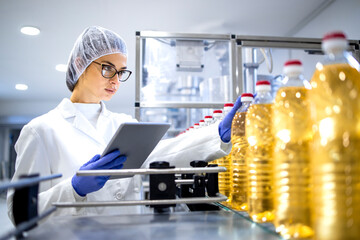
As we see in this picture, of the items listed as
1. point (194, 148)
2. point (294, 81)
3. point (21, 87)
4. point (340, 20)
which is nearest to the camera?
point (294, 81)

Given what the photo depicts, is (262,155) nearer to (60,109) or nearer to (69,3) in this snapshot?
(60,109)

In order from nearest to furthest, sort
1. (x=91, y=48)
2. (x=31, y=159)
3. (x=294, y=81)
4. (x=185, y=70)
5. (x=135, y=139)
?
(x=294, y=81) < (x=135, y=139) < (x=31, y=159) < (x=91, y=48) < (x=185, y=70)

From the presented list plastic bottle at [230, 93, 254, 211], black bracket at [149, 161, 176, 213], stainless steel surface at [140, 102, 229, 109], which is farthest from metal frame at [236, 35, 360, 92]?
black bracket at [149, 161, 176, 213]

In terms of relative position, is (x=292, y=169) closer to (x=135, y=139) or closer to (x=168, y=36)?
(x=135, y=139)

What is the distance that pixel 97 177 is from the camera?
952 millimetres

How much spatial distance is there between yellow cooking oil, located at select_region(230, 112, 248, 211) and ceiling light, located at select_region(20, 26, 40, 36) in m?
3.31

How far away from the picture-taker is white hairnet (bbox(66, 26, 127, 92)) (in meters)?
1.48

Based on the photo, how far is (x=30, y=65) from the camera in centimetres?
469

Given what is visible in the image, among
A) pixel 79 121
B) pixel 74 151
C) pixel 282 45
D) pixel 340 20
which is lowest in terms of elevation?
pixel 74 151

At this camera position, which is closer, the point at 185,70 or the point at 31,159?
the point at 31,159

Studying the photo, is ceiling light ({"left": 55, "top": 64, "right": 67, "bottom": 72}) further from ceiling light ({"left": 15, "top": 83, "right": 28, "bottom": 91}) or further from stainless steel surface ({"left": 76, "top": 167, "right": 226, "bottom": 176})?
stainless steel surface ({"left": 76, "top": 167, "right": 226, "bottom": 176})

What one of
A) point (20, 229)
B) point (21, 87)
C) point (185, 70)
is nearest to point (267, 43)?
point (185, 70)

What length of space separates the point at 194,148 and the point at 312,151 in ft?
2.13

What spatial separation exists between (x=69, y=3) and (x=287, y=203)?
296 centimetres
